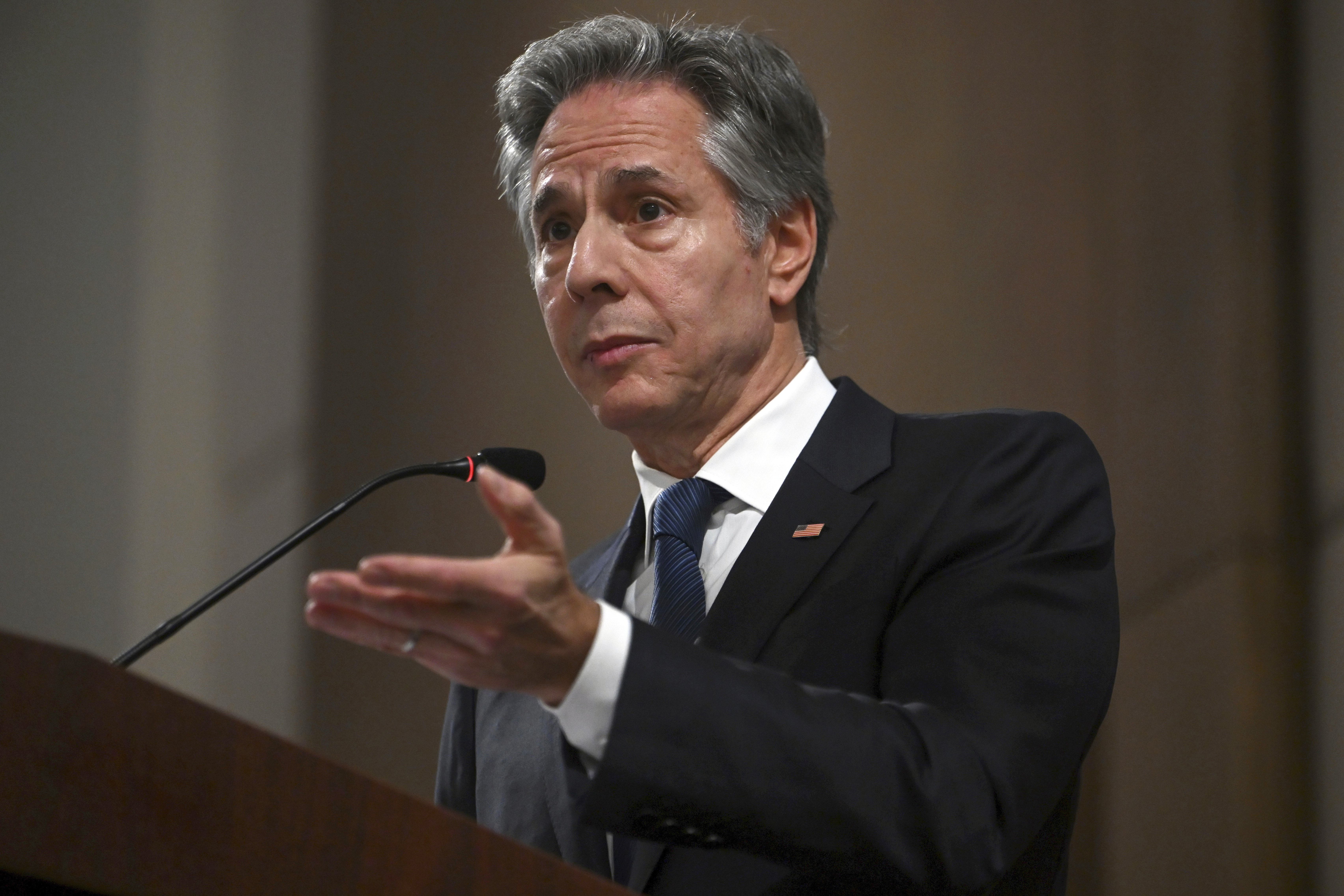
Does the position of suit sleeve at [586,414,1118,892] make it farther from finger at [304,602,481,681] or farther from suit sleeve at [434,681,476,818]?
suit sleeve at [434,681,476,818]

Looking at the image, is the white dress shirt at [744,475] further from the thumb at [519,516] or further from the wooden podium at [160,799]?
the wooden podium at [160,799]

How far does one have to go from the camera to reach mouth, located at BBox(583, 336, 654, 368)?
1528 millimetres

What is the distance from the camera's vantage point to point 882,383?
2377 mm

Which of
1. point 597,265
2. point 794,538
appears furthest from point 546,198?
point 794,538

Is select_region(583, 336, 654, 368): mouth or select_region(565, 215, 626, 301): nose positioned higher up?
select_region(565, 215, 626, 301): nose

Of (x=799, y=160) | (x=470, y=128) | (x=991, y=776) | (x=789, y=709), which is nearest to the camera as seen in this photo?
(x=789, y=709)

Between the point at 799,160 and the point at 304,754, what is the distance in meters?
1.34

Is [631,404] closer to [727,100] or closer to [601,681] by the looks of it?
[727,100]

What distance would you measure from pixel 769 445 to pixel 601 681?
0.78 metres

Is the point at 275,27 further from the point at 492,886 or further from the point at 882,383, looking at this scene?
the point at 492,886

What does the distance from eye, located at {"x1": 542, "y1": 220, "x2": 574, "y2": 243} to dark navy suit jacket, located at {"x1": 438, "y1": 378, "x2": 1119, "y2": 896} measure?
0.42m

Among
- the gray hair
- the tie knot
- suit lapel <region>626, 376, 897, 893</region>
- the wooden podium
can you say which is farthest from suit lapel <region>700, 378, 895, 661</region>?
the wooden podium

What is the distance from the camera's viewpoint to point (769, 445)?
154cm

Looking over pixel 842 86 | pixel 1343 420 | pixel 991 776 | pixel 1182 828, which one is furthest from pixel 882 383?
pixel 991 776
